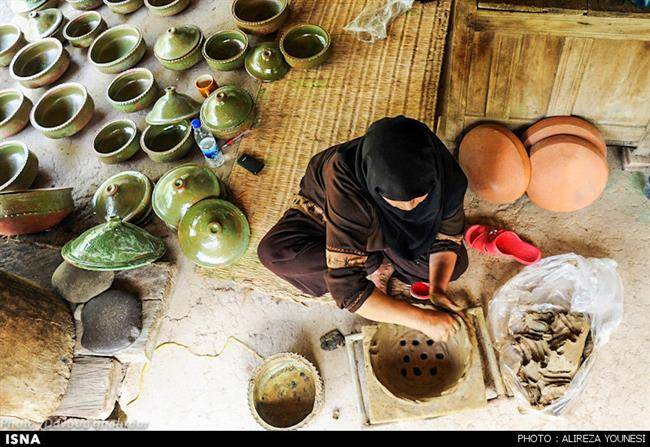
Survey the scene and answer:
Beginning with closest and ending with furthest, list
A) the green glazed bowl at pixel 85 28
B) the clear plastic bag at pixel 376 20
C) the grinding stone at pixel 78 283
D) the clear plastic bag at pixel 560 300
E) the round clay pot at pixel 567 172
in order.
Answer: the clear plastic bag at pixel 560 300 → the round clay pot at pixel 567 172 → the grinding stone at pixel 78 283 → the clear plastic bag at pixel 376 20 → the green glazed bowl at pixel 85 28

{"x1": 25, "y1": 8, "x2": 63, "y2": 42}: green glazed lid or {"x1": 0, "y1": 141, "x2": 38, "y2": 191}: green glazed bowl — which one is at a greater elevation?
{"x1": 25, "y1": 8, "x2": 63, "y2": 42}: green glazed lid

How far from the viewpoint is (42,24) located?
361cm

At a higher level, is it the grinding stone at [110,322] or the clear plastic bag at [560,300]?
the clear plastic bag at [560,300]

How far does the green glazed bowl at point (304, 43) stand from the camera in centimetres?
293

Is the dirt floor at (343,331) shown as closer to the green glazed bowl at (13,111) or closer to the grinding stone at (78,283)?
the grinding stone at (78,283)

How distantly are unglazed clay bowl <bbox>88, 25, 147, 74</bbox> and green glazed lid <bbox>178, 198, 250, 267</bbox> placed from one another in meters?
1.48

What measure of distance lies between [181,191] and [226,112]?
0.54 m

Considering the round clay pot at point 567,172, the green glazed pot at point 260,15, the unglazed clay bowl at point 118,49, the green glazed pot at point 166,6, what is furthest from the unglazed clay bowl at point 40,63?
the round clay pot at point 567,172

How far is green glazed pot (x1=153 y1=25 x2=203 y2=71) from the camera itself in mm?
3172

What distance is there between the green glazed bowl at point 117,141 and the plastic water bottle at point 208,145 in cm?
43

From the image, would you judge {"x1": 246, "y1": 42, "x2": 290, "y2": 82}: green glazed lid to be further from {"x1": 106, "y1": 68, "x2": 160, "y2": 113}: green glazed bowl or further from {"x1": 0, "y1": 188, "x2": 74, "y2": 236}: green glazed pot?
{"x1": 0, "y1": 188, "x2": 74, "y2": 236}: green glazed pot

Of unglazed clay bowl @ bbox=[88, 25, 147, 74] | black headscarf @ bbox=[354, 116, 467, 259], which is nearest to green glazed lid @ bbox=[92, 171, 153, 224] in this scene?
unglazed clay bowl @ bbox=[88, 25, 147, 74]

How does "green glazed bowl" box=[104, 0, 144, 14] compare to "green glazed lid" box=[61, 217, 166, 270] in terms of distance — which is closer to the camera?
"green glazed lid" box=[61, 217, 166, 270]

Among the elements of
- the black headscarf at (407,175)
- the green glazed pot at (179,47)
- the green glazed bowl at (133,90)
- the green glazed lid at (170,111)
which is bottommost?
the green glazed bowl at (133,90)
